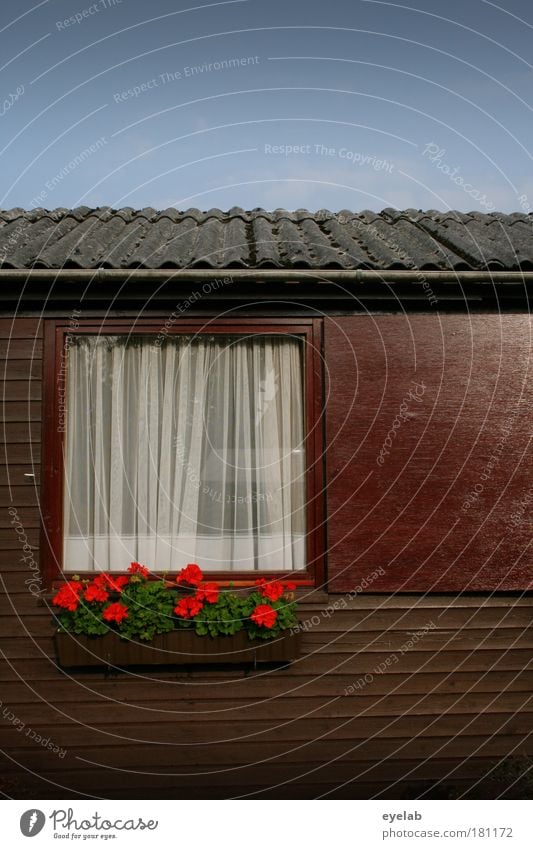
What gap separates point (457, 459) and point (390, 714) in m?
1.55

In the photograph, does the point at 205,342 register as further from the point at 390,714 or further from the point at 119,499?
the point at 390,714

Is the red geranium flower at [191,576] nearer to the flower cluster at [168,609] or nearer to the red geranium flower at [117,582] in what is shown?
the flower cluster at [168,609]

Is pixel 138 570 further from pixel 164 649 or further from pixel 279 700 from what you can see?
pixel 279 700

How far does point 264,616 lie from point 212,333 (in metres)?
1.66

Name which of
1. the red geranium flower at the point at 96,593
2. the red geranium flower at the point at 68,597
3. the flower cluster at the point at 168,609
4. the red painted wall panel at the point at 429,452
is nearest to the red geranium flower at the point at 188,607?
the flower cluster at the point at 168,609

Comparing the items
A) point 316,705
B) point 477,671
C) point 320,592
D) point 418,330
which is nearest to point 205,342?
point 418,330

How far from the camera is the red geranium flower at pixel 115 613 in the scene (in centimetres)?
364

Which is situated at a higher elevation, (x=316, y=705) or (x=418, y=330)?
(x=418, y=330)

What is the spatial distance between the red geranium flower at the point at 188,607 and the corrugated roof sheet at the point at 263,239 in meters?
1.85

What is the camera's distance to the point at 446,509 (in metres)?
3.97

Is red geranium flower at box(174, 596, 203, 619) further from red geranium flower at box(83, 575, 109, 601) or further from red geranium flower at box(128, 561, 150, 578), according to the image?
red geranium flower at box(83, 575, 109, 601)

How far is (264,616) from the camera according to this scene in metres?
3.66
